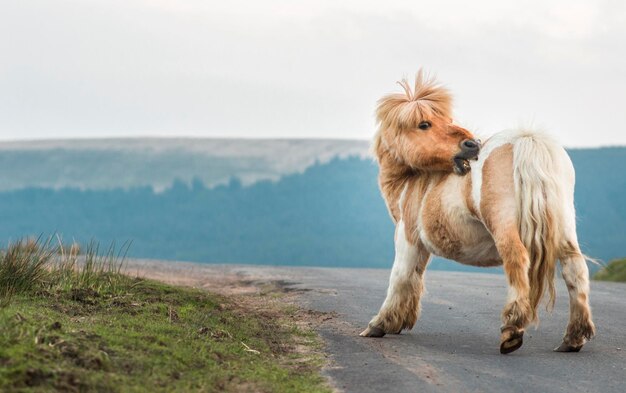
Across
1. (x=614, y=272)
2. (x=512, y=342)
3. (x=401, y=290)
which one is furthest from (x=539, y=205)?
(x=614, y=272)

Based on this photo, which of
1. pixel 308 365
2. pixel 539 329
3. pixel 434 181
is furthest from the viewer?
pixel 539 329

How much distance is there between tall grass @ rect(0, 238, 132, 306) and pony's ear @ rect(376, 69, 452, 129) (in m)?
3.85

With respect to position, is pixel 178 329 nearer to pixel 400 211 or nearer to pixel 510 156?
pixel 400 211

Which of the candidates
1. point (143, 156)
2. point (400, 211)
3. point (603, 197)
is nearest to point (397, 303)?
point (400, 211)

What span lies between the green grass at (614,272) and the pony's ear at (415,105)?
14.3 m

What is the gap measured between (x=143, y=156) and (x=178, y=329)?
48.4 meters

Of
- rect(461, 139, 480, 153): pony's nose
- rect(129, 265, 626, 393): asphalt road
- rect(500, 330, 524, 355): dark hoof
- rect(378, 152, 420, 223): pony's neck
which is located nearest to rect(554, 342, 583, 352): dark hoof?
rect(129, 265, 626, 393): asphalt road

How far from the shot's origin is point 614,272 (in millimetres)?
24406

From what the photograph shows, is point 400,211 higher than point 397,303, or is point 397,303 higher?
point 400,211

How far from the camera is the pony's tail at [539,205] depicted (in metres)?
8.84

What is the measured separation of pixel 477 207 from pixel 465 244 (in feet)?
1.50

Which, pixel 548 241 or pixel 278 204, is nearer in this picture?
pixel 548 241

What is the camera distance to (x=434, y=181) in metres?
9.89

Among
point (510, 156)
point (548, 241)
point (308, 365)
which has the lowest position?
point (308, 365)
